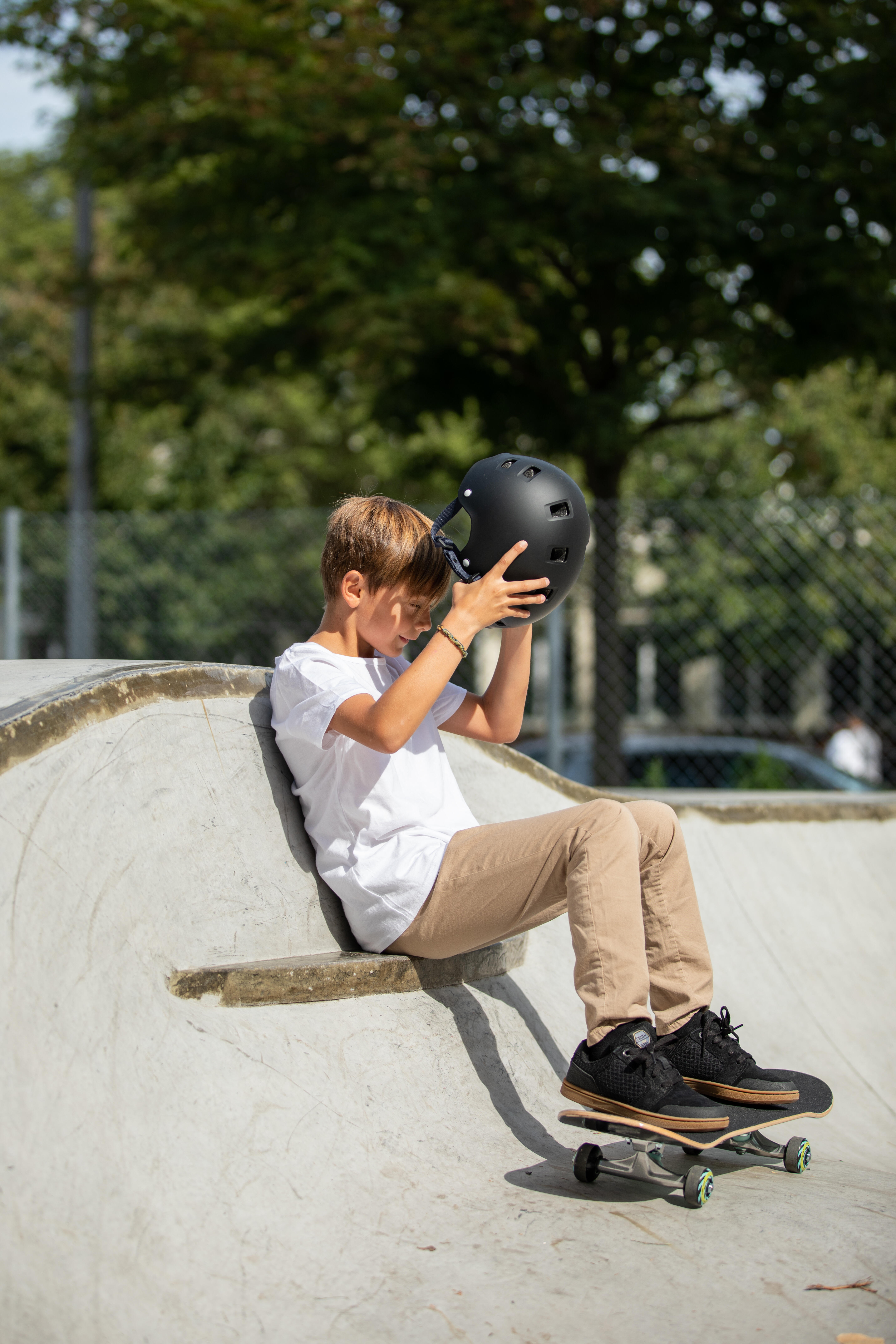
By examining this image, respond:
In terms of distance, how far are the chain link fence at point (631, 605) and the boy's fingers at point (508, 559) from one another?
372 cm

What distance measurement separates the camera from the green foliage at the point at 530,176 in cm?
754

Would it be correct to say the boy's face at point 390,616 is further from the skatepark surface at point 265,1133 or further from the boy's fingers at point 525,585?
the skatepark surface at point 265,1133

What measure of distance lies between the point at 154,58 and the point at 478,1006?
8.28 m

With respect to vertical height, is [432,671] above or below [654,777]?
above

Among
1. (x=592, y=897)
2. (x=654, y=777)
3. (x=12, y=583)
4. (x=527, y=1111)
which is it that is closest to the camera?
(x=592, y=897)

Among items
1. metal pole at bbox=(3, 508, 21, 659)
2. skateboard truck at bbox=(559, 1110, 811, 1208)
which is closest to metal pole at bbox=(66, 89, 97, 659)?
metal pole at bbox=(3, 508, 21, 659)

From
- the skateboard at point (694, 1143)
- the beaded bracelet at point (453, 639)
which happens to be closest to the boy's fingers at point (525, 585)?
the beaded bracelet at point (453, 639)

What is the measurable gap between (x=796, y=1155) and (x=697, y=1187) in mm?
450

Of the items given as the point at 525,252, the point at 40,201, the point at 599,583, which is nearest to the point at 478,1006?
the point at 599,583

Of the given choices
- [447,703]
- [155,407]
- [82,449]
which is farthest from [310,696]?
[82,449]

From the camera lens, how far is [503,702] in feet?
10.0

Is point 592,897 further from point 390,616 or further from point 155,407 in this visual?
point 155,407

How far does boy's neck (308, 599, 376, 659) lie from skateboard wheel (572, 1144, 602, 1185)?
130cm

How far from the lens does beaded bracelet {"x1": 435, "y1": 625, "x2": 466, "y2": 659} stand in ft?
8.33
